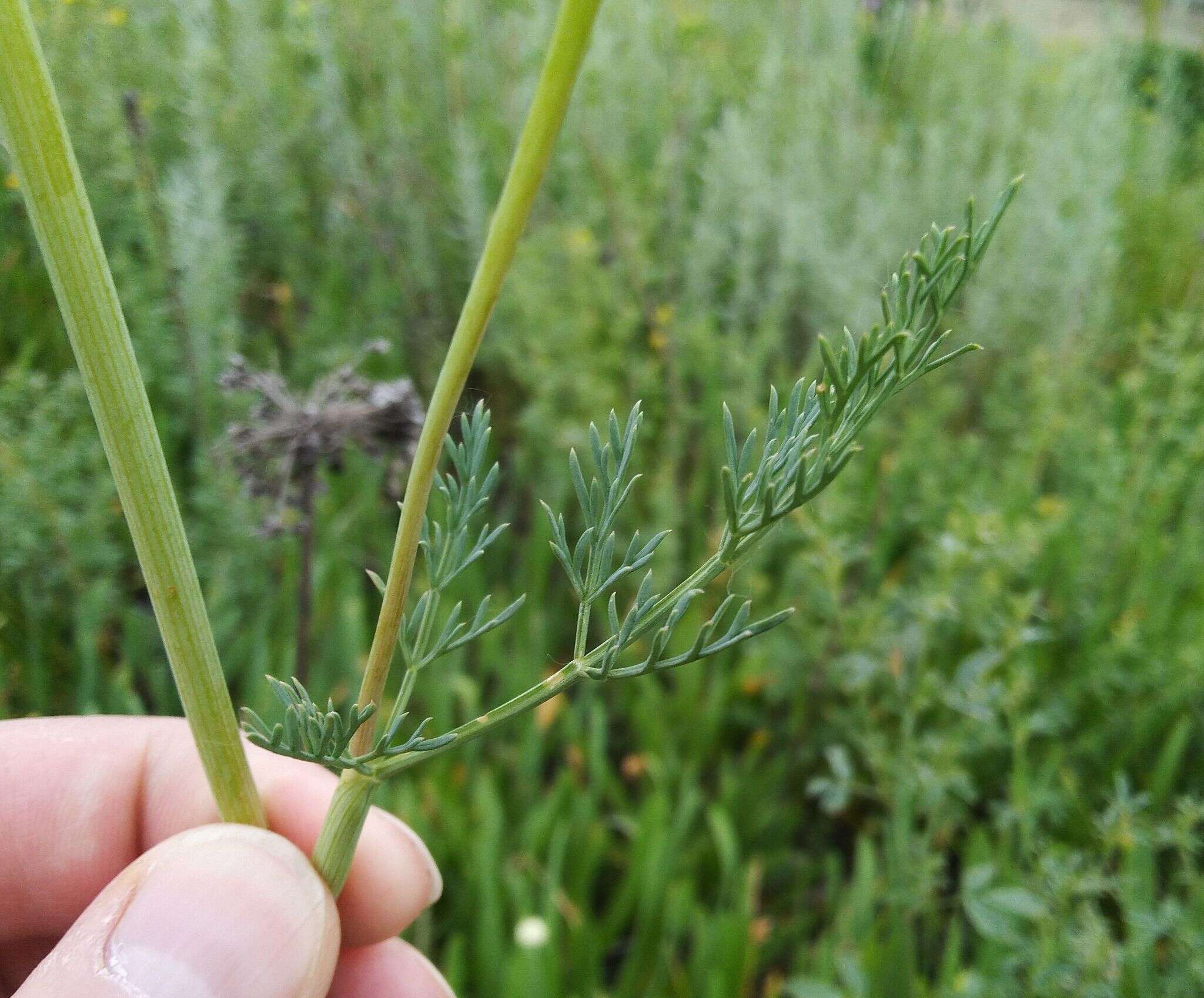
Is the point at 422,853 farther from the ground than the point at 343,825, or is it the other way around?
the point at 343,825

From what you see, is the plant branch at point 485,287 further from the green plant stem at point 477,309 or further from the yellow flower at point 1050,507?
the yellow flower at point 1050,507

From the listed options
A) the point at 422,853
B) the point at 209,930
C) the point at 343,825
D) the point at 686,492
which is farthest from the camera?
the point at 686,492

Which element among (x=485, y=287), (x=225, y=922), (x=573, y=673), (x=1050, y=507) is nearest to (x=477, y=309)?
(x=485, y=287)

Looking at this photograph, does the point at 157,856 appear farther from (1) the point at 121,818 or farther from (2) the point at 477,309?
(2) the point at 477,309

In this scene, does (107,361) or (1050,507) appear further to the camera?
(1050,507)

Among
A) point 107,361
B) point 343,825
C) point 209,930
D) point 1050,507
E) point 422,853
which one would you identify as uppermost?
point 107,361
